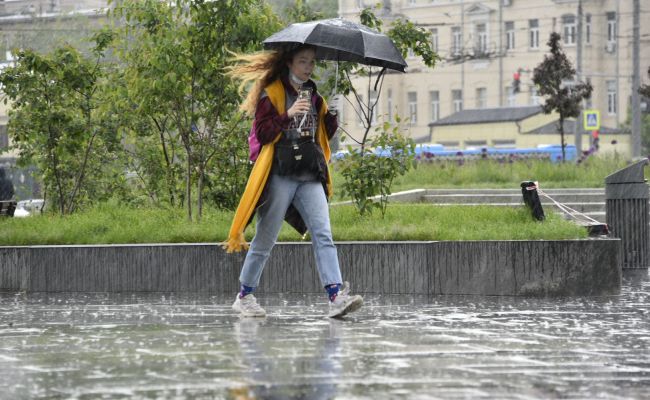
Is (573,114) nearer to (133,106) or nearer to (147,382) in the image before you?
(133,106)

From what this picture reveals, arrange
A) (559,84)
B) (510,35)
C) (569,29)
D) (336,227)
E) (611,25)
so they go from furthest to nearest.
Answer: (510,35) → (569,29) → (611,25) → (559,84) → (336,227)

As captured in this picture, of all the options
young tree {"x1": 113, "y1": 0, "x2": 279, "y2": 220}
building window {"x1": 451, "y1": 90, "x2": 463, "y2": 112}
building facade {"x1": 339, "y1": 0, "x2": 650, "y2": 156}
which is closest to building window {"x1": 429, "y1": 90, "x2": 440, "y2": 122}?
building facade {"x1": 339, "y1": 0, "x2": 650, "y2": 156}

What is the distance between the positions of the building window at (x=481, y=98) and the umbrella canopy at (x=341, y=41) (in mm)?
86600

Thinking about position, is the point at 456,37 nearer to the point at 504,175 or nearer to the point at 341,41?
the point at 504,175

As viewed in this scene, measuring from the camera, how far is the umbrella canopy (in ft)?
32.6

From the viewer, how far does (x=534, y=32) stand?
94.6 meters

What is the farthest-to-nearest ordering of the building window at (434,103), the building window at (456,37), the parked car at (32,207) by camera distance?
the building window at (434,103) → the building window at (456,37) → the parked car at (32,207)

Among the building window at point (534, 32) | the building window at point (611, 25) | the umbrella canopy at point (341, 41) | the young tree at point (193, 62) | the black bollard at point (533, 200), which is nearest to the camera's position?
the umbrella canopy at point (341, 41)

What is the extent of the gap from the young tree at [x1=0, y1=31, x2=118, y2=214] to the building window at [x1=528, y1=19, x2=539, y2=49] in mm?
78505

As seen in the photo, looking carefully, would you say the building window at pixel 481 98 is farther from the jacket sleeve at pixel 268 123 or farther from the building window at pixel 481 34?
the jacket sleeve at pixel 268 123

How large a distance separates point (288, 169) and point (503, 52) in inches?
3333

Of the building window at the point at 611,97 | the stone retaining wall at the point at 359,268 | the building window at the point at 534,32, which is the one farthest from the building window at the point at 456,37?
the stone retaining wall at the point at 359,268

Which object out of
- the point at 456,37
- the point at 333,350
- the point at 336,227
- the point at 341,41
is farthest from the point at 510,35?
the point at 333,350

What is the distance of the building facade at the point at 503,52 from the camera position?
91375mm
